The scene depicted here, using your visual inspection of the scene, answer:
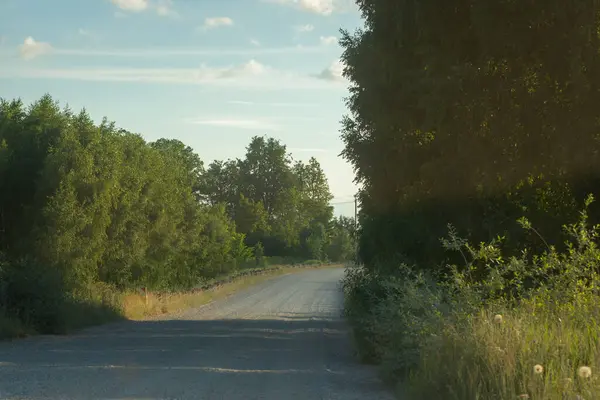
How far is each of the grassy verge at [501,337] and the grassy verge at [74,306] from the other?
1418 centimetres

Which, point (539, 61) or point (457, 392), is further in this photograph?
point (539, 61)

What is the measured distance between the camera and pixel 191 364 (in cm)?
1573

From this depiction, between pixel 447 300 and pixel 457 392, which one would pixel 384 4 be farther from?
pixel 457 392

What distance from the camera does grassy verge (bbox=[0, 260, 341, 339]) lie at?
78.5 feet

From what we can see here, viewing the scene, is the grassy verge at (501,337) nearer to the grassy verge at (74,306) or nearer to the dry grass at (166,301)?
the grassy verge at (74,306)

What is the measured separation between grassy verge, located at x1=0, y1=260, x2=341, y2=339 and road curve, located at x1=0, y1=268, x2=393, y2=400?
875 millimetres

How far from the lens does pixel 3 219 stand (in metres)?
34.2

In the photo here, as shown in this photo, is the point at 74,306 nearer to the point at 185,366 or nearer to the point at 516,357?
the point at 185,366

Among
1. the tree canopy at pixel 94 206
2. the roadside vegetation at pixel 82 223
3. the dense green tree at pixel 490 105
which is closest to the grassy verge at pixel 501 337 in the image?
the dense green tree at pixel 490 105

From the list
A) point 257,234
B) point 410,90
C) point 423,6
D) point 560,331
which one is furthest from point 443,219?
point 257,234

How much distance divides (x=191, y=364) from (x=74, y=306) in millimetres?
14933

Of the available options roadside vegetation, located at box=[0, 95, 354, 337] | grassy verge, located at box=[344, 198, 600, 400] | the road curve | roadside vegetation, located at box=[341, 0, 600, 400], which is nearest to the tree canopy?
roadside vegetation, located at box=[0, 95, 354, 337]

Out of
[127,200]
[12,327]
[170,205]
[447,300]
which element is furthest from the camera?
[170,205]

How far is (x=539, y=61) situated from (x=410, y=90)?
283 cm
